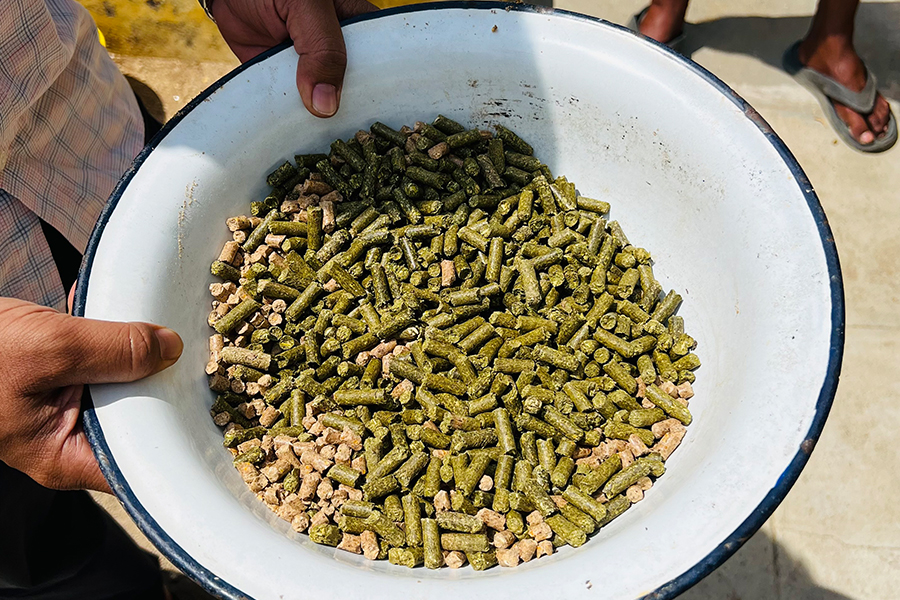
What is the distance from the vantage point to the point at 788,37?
567 cm

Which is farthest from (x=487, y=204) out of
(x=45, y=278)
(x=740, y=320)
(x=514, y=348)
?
(x=45, y=278)

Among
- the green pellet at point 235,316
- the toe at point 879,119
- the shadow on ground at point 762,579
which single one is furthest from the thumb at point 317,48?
the toe at point 879,119

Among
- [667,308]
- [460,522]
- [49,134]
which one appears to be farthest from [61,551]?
[667,308]

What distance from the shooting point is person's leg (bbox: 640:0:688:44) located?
17.8 feet

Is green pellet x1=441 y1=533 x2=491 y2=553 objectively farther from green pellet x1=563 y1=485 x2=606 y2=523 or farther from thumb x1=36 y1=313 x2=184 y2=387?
thumb x1=36 y1=313 x2=184 y2=387

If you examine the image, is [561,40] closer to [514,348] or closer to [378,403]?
[514,348]

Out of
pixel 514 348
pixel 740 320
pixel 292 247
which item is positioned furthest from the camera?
pixel 292 247

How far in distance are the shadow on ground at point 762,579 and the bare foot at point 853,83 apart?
3.20 metres

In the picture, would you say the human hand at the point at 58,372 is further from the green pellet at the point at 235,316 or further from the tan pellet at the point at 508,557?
the tan pellet at the point at 508,557

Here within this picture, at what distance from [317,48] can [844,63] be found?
442cm

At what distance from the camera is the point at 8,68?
8.38 ft

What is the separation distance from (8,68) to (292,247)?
125 centimetres

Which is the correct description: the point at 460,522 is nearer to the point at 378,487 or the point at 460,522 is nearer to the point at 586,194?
the point at 378,487

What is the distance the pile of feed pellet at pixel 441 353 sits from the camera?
2.45m
